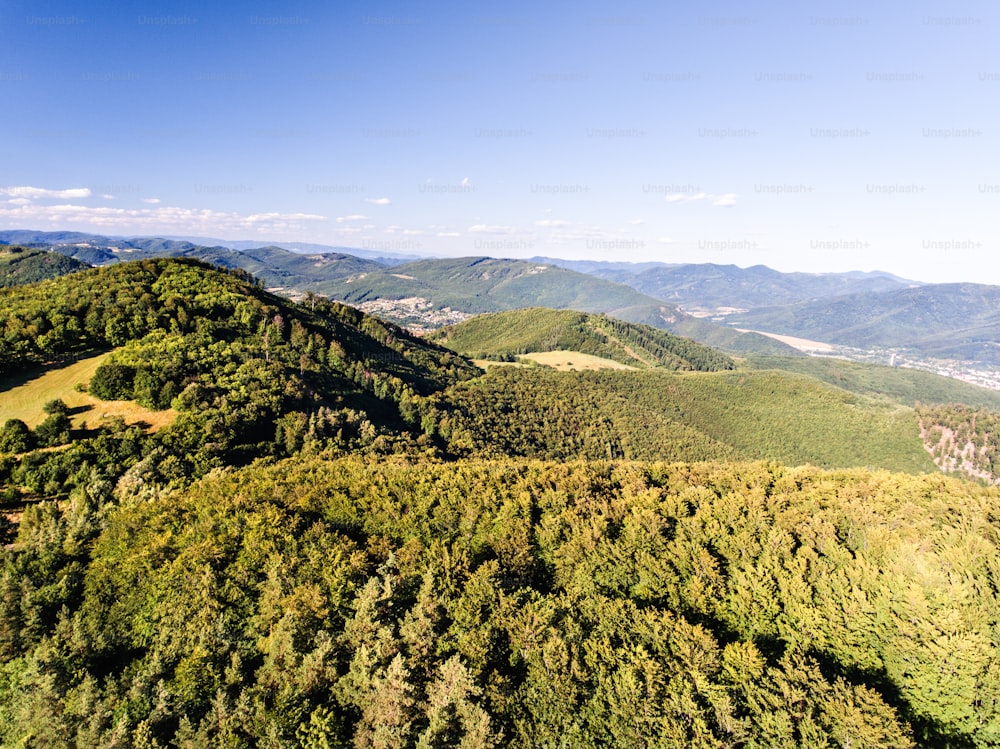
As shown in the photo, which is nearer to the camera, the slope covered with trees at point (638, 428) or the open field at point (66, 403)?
the open field at point (66, 403)

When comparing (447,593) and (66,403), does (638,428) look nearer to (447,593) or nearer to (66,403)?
(447,593)

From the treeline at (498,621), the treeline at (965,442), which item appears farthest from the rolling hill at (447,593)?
the treeline at (965,442)

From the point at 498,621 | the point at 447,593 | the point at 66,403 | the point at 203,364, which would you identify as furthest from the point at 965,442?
the point at 66,403

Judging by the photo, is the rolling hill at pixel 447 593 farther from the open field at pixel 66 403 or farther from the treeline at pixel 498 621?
the open field at pixel 66 403

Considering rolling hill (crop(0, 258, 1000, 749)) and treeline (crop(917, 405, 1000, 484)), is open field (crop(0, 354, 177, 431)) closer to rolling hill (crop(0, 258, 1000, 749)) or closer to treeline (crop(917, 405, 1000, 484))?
rolling hill (crop(0, 258, 1000, 749))

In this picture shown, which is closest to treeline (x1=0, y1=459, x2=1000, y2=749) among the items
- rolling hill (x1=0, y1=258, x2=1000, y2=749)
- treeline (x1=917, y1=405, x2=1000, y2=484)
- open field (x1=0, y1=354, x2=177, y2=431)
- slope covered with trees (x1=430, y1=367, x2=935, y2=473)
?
rolling hill (x1=0, y1=258, x2=1000, y2=749)
